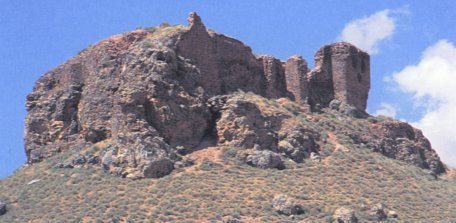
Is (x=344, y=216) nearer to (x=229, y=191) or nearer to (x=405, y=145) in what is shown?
(x=229, y=191)

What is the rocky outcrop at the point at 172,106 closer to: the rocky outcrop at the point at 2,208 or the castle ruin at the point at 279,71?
the castle ruin at the point at 279,71

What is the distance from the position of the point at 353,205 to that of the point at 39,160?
730 inches

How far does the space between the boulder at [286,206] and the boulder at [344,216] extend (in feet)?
5.95

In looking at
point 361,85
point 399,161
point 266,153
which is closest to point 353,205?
point 266,153

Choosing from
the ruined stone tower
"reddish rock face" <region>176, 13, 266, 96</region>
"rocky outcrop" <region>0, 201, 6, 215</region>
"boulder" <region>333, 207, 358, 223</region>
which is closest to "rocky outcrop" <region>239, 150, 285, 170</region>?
"reddish rock face" <region>176, 13, 266, 96</region>

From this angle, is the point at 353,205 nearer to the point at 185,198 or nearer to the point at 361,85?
the point at 185,198

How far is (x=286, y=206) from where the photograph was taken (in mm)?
59438

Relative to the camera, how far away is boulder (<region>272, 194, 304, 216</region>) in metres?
59.4

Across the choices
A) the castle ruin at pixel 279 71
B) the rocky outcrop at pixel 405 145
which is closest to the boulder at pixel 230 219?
the castle ruin at pixel 279 71

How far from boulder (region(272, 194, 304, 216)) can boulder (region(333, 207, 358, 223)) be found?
71.4 inches

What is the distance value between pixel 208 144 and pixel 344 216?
1028 centimetres

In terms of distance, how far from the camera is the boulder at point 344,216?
58750 mm

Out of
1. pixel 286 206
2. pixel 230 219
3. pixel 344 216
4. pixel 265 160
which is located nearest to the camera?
pixel 230 219

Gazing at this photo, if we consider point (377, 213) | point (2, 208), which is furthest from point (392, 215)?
point (2, 208)
